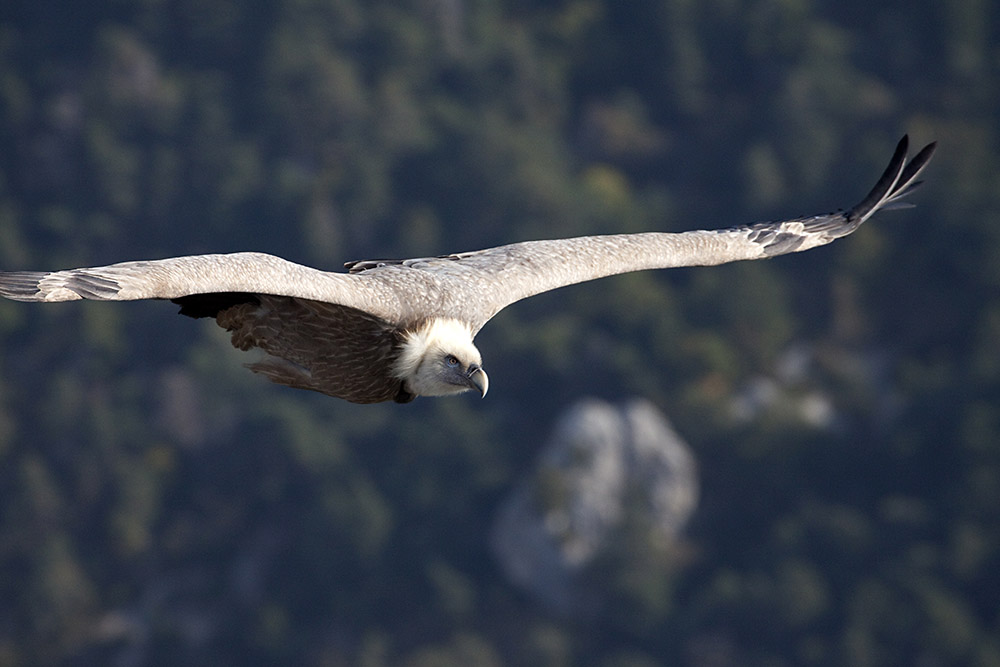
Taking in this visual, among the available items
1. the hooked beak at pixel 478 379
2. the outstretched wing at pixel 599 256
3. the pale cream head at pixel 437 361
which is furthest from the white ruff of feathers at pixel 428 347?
the outstretched wing at pixel 599 256

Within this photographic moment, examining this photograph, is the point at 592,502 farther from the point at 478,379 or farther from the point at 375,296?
the point at 375,296

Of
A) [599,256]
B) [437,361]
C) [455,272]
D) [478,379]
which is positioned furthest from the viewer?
[599,256]

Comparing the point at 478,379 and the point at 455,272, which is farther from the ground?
the point at 455,272

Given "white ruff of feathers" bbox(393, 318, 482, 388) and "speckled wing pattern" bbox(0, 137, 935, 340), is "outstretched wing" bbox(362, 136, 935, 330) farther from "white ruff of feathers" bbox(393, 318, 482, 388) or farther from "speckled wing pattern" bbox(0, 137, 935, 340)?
"white ruff of feathers" bbox(393, 318, 482, 388)

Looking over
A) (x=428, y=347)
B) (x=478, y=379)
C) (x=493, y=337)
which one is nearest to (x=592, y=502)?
(x=493, y=337)

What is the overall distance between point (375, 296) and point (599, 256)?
2657mm

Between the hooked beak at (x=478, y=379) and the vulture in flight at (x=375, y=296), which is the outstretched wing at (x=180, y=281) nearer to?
the vulture in flight at (x=375, y=296)

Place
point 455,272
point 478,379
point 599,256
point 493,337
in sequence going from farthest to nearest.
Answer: point 493,337
point 599,256
point 455,272
point 478,379

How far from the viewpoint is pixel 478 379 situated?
12484 mm

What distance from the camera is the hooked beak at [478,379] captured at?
1242cm

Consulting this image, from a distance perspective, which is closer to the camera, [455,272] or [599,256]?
[455,272]

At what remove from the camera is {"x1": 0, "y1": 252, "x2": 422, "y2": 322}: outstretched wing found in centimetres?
1062

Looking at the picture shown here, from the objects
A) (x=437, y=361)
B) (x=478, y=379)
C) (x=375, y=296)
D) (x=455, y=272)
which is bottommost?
(x=478, y=379)

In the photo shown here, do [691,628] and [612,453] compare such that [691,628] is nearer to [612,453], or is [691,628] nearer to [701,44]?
[612,453]
